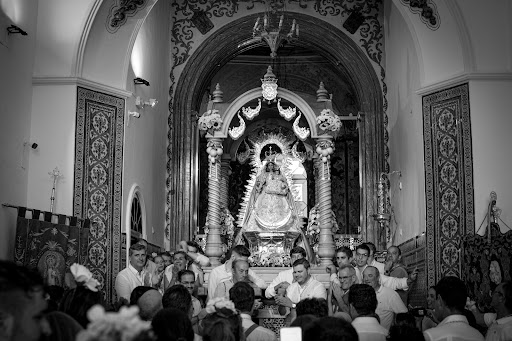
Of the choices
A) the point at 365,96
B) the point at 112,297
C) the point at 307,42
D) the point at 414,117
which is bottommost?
the point at 112,297

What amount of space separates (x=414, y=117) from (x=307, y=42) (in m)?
3.69

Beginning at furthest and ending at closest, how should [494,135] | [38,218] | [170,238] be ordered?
1. [170,238]
2. [494,135]
3. [38,218]

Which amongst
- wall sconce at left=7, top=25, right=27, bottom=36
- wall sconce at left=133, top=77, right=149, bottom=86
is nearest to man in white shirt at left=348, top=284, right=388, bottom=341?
wall sconce at left=7, top=25, right=27, bottom=36

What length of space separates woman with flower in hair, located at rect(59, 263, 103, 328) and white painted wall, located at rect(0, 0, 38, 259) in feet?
16.3

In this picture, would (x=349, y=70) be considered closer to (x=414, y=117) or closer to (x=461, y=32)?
(x=414, y=117)

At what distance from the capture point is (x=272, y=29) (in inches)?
555

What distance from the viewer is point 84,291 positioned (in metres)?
4.50

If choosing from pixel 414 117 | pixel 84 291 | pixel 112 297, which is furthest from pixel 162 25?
pixel 84 291

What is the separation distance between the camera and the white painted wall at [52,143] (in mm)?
10258

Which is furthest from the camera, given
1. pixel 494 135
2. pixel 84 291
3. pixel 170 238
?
pixel 170 238

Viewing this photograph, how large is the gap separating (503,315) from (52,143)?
664cm

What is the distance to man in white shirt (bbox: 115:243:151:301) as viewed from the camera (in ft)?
28.6

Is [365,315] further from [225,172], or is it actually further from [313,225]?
[225,172]

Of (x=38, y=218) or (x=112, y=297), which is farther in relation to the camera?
(x=112, y=297)
